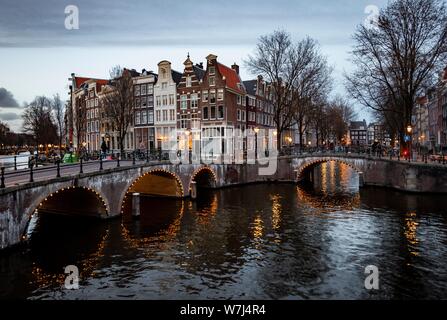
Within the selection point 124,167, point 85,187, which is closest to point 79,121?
point 124,167

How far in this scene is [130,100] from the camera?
47344 mm

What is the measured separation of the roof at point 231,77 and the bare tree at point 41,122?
32.1 meters

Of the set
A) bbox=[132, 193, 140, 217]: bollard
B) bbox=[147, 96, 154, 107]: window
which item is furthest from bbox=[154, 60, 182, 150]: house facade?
bbox=[132, 193, 140, 217]: bollard

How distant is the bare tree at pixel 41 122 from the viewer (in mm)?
60719

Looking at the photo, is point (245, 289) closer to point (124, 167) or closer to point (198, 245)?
point (198, 245)

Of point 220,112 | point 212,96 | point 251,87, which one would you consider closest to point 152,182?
point 220,112

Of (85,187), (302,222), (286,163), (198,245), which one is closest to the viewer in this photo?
→ (198,245)

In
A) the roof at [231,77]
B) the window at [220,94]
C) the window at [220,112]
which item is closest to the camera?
the window at [220,94]

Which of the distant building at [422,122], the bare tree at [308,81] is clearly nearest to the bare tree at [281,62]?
the bare tree at [308,81]

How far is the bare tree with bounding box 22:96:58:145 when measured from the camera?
60.7 meters

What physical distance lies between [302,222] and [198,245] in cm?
814

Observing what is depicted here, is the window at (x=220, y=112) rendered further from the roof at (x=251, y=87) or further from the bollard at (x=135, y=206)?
the bollard at (x=135, y=206)

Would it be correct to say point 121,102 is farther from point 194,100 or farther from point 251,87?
point 251,87

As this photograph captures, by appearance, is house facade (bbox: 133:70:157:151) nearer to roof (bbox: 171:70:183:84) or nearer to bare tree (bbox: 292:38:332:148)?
roof (bbox: 171:70:183:84)
